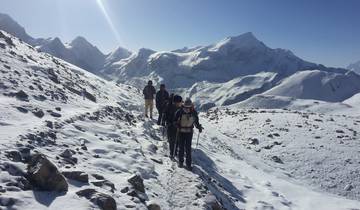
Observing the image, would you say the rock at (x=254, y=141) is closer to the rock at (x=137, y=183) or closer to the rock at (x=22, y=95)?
the rock at (x=22, y=95)

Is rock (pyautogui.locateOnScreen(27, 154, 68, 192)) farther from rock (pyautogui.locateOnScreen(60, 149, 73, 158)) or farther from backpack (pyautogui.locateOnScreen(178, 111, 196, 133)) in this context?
backpack (pyautogui.locateOnScreen(178, 111, 196, 133))

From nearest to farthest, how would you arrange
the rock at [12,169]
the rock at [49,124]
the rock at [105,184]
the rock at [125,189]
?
the rock at [12,169], the rock at [105,184], the rock at [125,189], the rock at [49,124]

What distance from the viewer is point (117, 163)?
1384cm

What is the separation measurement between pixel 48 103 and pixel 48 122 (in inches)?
170

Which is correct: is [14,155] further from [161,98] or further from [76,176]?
[161,98]

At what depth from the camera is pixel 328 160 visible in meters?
30.7

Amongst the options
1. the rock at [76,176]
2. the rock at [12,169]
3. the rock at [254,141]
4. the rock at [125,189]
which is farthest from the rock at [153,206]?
the rock at [254,141]

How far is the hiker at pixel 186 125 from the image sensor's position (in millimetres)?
17312

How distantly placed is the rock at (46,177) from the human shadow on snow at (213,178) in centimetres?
691

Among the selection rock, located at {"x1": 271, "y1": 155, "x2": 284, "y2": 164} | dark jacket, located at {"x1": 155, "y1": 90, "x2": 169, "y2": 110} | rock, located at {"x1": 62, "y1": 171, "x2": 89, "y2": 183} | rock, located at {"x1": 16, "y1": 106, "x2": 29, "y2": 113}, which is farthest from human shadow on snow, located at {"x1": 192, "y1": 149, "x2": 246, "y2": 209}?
rock, located at {"x1": 271, "y1": 155, "x2": 284, "y2": 164}

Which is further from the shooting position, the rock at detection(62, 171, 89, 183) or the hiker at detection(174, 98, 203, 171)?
the hiker at detection(174, 98, 203, 171)

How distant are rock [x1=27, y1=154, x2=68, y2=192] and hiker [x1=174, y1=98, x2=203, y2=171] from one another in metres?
7.77

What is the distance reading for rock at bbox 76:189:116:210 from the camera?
32.8 feet

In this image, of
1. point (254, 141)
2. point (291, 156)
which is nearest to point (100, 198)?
point (291, 156)
